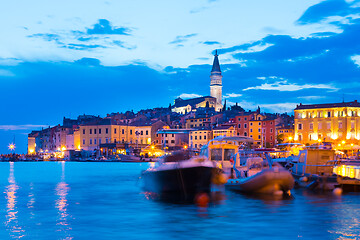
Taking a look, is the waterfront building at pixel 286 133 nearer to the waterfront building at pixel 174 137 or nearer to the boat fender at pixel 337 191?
the waterfront building at pixel 174 137

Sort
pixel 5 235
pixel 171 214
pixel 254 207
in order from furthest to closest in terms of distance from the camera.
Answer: pixel 254 207 → pixel 171 214 → pixel 5 235

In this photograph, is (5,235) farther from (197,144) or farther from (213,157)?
(197,144)

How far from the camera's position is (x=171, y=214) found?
2123 centimetres

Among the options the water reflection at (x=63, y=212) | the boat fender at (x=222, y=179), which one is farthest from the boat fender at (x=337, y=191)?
the water reflection at (x=63, y=212)

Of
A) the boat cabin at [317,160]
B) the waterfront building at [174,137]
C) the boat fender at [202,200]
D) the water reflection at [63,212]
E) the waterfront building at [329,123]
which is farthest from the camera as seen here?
the waterfront building at [174,137]

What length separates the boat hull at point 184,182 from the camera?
25.7 m

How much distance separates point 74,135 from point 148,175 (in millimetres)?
95720

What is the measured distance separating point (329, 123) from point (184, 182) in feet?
234

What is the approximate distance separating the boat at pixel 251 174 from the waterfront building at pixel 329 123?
2197 inches

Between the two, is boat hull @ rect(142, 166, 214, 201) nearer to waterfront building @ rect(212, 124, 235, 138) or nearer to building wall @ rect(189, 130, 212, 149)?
waterfront building @ rect(212, 124, 235, 138)

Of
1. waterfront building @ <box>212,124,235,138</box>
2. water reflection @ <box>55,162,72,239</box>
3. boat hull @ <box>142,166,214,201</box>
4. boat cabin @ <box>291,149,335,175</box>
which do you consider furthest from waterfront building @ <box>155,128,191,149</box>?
boat hull @ <box>142,166,214,201</box>

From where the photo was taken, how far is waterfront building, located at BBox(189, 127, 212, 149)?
110 metres

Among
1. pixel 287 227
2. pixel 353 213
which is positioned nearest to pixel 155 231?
pixel 287 227

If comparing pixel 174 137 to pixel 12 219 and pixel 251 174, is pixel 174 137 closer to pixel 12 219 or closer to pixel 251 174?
pixel 251 174
